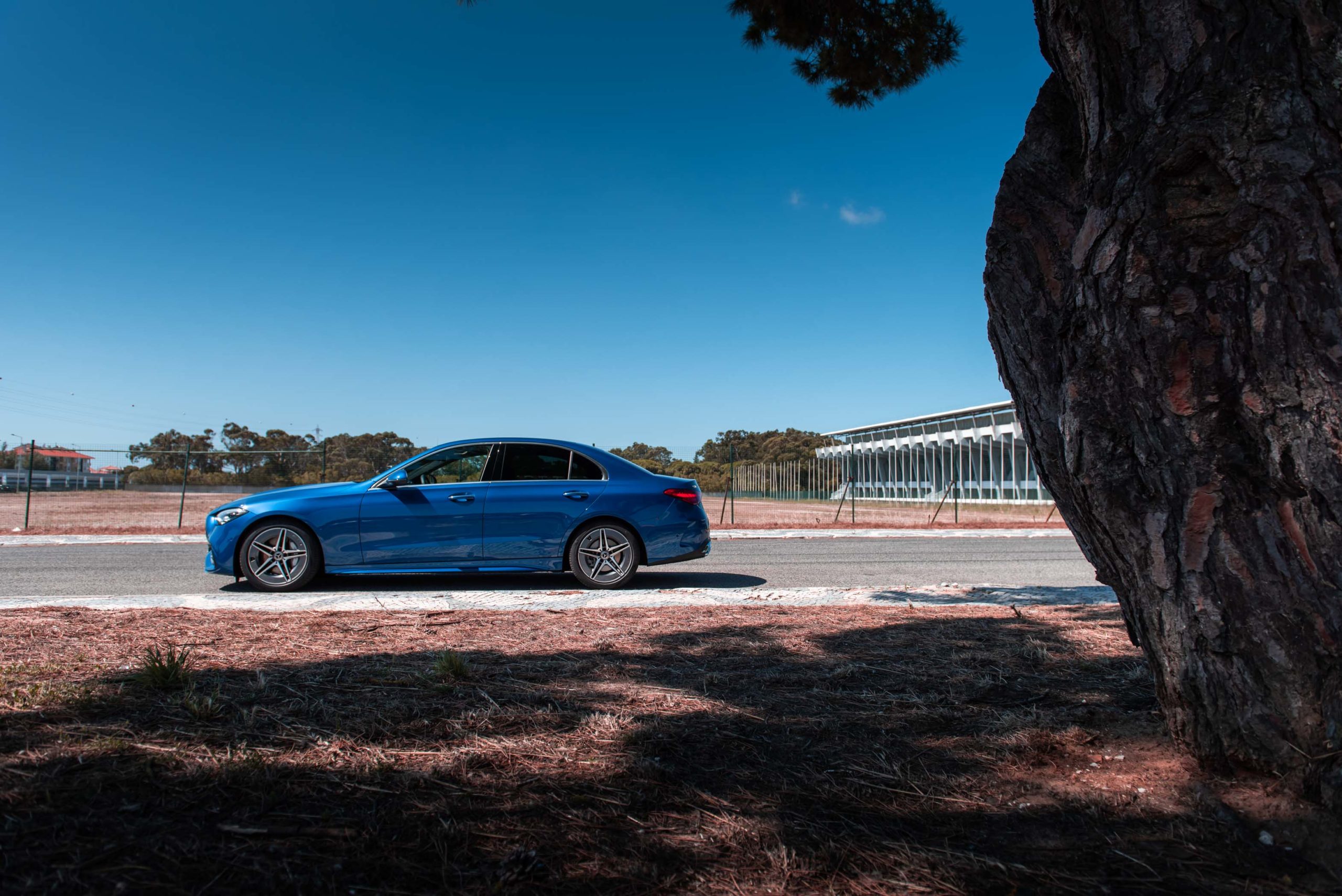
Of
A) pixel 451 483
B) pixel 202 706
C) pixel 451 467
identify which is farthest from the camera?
pixel 451 467

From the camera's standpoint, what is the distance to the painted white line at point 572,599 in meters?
6.63

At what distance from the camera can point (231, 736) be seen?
284 centimetres

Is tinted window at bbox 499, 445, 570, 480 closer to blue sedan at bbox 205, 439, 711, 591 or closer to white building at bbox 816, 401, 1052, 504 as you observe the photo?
blue sedan at bbox 205, 439, 711, 591

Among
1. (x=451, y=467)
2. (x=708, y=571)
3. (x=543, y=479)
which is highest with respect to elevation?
(x=451, y=467)

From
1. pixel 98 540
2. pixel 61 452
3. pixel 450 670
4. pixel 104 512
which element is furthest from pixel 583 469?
pixel 61 452

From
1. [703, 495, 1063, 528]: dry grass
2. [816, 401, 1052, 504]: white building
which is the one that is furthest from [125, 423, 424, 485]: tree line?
[816, 401, 1052, 504]: white building

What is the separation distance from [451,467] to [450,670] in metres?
4.85

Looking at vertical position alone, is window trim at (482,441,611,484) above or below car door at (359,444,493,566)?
above

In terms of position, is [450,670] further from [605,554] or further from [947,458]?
[947,458]

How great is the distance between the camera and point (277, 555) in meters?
8.06

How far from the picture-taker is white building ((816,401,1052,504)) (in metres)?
37.0

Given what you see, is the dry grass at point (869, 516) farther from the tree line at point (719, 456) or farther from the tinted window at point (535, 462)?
the tinted window at point (535, 462)

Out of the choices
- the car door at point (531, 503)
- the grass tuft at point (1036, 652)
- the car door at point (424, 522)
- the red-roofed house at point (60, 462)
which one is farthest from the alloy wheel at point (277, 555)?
the red-roofed house at point (60, 462)

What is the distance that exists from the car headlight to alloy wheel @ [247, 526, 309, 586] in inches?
11.3
